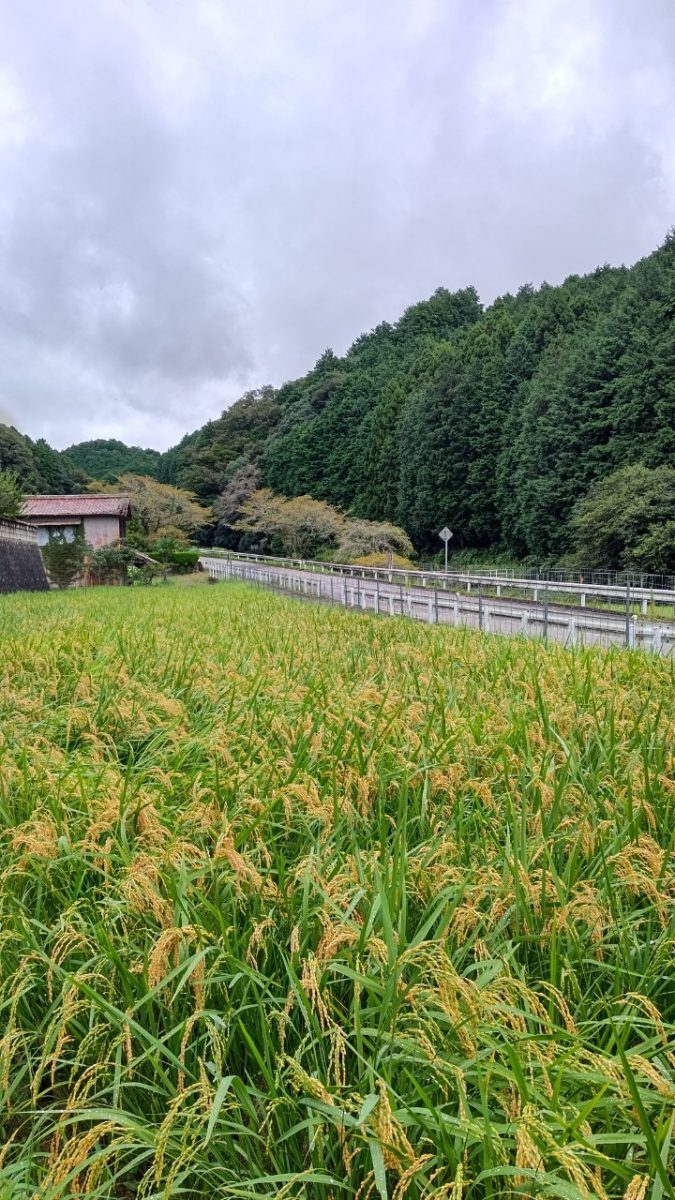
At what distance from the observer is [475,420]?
43.1 m

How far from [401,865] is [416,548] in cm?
4689

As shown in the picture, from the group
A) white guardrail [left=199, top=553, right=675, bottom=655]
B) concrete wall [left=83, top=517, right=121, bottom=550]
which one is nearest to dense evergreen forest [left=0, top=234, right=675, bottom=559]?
concrete wall [left=83, top=517, right=121, bottom=550]

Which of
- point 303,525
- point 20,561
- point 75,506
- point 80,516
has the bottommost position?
point 20,561

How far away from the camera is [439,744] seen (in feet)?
9.78

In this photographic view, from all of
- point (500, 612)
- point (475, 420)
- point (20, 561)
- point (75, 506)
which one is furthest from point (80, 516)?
point (500, 612)

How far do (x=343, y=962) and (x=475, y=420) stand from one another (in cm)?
4410

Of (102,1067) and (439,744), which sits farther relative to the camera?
(439,744)

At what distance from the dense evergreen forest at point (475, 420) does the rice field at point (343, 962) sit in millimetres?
28944

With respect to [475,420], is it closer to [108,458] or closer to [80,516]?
[80,516]

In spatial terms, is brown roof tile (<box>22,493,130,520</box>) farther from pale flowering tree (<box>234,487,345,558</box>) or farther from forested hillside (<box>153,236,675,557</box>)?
forested hillside (<box>153,236,675,557</box>)

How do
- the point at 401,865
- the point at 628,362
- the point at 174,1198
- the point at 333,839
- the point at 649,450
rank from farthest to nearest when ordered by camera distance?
→ the point at 628,362, the point at 649,450, the point at 333,839, the point at 401,865, the point at 174,1198

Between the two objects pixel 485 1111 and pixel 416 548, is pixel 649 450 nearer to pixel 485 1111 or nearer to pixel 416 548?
pixel 416 548

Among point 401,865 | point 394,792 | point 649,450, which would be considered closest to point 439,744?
point 394,792

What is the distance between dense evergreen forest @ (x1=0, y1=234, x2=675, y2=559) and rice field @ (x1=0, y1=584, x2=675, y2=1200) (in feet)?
95.0
